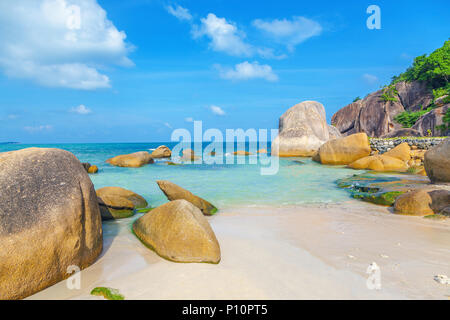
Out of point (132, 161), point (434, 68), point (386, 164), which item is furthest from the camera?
point (434, 68)

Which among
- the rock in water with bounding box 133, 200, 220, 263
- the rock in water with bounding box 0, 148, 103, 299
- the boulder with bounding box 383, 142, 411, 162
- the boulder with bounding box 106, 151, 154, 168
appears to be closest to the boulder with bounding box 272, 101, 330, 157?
the boulder with bounding box 383, 142, 411, 162

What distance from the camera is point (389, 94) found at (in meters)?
32.0

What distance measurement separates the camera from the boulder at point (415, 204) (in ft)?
17.8

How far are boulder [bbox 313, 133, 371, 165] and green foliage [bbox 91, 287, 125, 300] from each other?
628 inches

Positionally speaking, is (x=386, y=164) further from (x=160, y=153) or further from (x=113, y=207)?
(x=160, y=153)

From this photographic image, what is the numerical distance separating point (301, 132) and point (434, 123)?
9.84 metres

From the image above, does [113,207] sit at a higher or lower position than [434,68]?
lower

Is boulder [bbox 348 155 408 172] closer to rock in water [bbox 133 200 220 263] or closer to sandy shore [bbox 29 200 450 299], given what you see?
sandy shore [bbox 29 200 450 299]

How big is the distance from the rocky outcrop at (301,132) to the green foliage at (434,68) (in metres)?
14.2

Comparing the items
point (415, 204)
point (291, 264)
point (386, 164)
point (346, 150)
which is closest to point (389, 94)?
point (346, 150)
